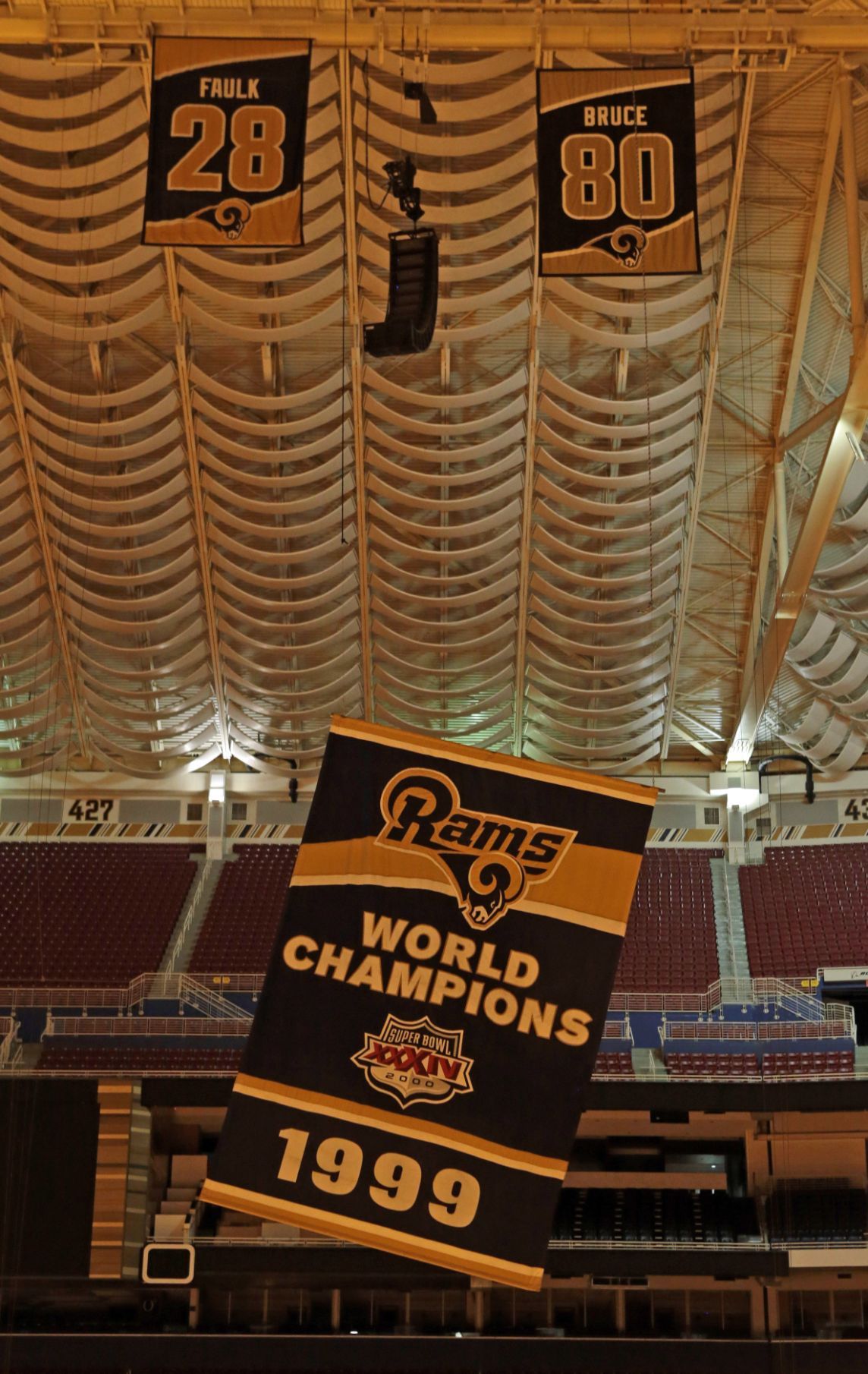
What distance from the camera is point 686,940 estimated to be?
30531 millimetres

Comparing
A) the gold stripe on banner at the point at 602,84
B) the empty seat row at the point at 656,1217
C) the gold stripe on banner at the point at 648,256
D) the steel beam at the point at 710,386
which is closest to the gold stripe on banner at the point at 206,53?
the gold stripe on banner at the point at 602,84

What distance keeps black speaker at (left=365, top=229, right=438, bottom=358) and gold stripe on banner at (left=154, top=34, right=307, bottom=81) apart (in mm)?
2028

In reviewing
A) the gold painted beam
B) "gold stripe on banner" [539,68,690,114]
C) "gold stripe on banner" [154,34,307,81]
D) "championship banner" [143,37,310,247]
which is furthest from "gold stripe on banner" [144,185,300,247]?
the gold painted beam

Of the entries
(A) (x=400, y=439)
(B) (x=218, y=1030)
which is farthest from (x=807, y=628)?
(B) (x=218, y=1030)

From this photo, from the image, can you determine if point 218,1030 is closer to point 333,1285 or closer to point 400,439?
point 333,1285

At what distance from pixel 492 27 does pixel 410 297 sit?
230 inches

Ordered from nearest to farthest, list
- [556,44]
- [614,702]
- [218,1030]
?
[556,44]
[218,1030]
[614,702]

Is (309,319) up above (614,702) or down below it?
above

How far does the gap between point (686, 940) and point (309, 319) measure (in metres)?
14.7

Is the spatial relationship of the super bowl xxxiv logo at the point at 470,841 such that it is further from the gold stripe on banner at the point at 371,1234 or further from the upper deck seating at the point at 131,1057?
the upper deck seating at the point at 131,1057

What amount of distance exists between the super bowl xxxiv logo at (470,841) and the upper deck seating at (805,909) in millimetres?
20768

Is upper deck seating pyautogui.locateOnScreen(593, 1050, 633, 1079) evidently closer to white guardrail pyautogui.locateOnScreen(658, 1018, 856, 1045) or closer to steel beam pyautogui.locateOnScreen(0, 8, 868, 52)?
white guardrail pyautogui.locateOnScreen(658, 1018, 856, 1045)

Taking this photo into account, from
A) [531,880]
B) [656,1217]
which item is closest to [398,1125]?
[531,880]

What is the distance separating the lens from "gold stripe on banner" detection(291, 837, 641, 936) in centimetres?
878
